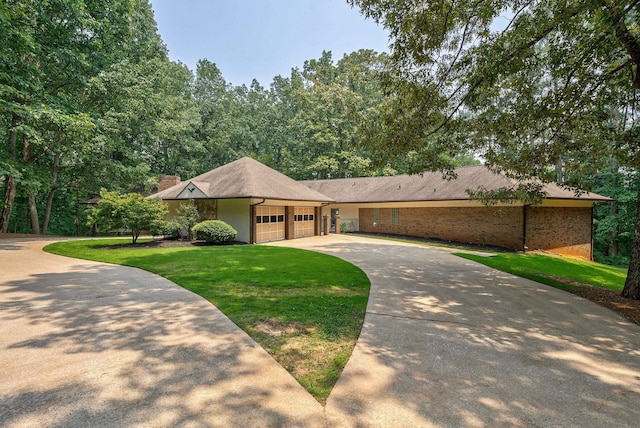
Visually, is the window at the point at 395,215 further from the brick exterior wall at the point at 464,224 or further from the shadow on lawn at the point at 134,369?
the shadow on lawn at the point at 134,369

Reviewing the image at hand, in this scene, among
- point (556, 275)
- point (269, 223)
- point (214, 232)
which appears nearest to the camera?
point (556, 275)

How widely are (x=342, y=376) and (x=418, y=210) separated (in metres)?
20.1

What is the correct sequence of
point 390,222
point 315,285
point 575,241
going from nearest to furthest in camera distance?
point 315,285, point 575,241, point 390,222

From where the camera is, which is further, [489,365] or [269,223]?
[269,223]

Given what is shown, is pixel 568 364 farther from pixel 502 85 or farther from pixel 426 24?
pixel 502 85

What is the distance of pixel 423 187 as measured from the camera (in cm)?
2244

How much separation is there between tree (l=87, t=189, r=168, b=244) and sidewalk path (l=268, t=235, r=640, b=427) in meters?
12.4

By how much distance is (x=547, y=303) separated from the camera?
6.59 meters

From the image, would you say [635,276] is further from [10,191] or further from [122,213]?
[10,191]

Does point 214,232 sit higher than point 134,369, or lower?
higher

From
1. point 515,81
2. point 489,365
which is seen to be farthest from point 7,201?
point 515,81

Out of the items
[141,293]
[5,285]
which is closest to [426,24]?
[141,293]

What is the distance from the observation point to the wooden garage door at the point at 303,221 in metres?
21.2

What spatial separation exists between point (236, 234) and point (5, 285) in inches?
410
